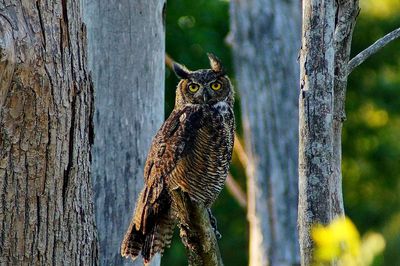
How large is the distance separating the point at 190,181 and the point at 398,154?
8979mm

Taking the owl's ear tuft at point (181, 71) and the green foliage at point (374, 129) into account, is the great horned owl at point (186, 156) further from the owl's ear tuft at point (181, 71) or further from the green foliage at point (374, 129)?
the green foliage at point (374, 129)

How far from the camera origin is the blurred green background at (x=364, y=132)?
41.7ft

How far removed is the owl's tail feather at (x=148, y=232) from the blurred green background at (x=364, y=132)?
704cm

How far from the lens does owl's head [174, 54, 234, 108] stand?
567 cm

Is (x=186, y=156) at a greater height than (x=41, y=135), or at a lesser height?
lesser

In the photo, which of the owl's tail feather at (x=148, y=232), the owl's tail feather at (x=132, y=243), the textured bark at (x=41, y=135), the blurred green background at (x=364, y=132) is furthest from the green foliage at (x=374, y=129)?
the textured bark at (x=41, y=135)

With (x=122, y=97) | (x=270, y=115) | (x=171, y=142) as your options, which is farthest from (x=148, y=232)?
(x=270, y=115)

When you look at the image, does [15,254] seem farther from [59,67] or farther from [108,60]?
[108,60]

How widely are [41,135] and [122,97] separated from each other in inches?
70.9

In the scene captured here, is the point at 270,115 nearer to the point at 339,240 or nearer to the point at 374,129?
the point at 339,240

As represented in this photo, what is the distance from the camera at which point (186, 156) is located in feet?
17.7

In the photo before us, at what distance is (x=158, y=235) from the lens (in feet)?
17.1

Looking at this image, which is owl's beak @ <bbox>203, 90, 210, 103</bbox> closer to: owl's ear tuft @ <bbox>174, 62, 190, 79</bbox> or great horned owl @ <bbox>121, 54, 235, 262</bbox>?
great horned owl @ <bbox>121, 54, 235, 262</bbox>

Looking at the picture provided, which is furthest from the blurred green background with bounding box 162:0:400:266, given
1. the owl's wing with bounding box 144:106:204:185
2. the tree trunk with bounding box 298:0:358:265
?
the tree trunk with bounding box 298:0:358:265
